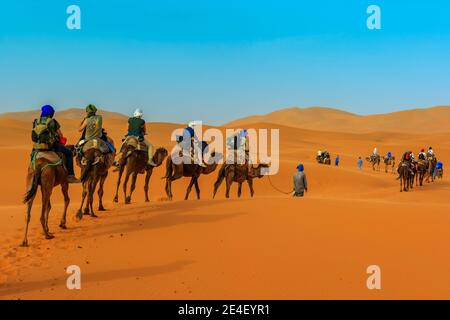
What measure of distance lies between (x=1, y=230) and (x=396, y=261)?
30.8 ft

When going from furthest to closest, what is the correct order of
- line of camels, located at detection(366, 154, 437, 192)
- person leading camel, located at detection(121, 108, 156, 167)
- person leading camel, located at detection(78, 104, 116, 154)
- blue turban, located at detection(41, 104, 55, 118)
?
1. line of camels, located at detection(366, 154, 437, 192)
2. person leading camel, located at detection(121, 108, 156, 167)
3. person leading camel, located at detection(78, 104, 116, 154)
4. blue turban, located at detection(41, 104, 55, 118)

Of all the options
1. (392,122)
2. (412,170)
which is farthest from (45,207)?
(392,122)

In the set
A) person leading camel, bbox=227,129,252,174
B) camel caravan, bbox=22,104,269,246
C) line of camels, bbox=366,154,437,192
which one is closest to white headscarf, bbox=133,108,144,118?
camel caravan, bbox=22,104,269,246

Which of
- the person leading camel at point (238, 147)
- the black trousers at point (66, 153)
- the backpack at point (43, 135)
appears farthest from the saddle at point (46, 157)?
the person leading camel at point (238, 147)

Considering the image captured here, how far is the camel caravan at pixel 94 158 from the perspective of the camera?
11336 mm

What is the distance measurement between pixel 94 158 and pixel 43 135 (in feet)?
8.24

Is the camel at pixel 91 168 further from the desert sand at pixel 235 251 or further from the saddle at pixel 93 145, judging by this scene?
the desert sand at pixel 235 251

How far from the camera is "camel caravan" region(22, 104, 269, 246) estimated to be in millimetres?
11336

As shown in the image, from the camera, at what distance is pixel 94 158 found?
1378cm

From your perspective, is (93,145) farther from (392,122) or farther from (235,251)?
(392,122)

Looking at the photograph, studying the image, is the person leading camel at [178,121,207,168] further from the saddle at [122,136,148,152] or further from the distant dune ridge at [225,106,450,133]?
the distant dune ridge at [225,106,450,133]

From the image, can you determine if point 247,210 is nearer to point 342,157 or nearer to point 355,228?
point 355,228
